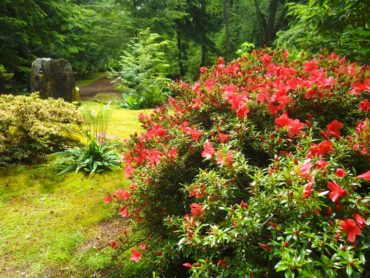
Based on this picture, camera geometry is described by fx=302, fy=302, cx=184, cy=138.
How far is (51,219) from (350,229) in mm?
3141

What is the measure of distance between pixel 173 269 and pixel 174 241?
393 millimetres

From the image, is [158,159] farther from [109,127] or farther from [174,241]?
[109,127]

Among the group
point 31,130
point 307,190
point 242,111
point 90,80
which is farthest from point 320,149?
point 90,80

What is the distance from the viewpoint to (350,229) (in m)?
1.44

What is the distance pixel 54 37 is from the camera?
9727mm

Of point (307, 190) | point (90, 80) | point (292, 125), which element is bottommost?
point (90, 80)

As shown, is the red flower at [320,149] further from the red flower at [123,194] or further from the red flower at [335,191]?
the red flower at [123,194]

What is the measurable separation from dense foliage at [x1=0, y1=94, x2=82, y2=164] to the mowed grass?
27cm

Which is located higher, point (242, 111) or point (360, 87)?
point (360, 87)

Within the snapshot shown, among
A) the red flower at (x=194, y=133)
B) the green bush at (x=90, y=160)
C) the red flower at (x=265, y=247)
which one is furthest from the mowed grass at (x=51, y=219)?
the red flower at (x=265, y=247)

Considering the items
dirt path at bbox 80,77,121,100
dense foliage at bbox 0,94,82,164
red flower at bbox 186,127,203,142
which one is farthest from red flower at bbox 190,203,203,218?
dirt path at bbox 80,77,121,100

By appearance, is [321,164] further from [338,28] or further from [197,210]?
[338,28]

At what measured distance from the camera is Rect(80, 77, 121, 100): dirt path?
578 inches

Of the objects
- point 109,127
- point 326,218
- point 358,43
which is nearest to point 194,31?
point 109,127
